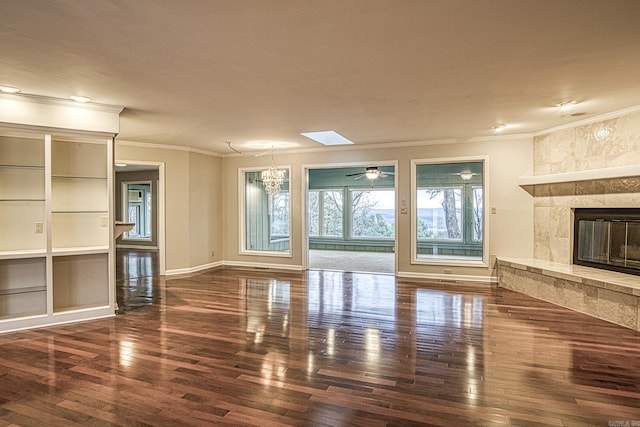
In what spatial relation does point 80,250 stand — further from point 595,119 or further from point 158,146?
point 595,119

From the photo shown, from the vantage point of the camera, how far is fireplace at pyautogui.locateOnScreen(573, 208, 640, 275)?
4734 millimetres

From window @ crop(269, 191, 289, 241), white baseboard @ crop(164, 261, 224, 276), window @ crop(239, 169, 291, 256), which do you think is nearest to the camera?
white baseboard @ crop(164, 261, 224, 276)

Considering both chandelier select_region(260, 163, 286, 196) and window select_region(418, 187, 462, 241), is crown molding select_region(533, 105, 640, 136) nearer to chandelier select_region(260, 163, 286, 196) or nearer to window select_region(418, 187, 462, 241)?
window select_region(418, 187, 462, 241)

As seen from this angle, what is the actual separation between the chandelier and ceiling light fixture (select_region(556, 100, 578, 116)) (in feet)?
17.1

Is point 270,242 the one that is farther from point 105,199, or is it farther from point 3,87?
point 3,87

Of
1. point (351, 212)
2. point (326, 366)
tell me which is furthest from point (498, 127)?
point (351, 212)

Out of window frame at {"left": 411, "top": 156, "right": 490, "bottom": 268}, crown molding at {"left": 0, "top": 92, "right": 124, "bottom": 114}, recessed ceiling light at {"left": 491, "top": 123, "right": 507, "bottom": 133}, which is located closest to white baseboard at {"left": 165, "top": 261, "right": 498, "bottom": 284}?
window frame at {"left": 411, "top": 156, "right": 490, "bottom": 268}

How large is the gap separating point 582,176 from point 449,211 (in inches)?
116

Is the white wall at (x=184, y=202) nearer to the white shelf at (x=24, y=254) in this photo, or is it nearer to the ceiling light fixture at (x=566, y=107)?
the white shelf at (x=24, y=254)

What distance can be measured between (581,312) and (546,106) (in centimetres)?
266

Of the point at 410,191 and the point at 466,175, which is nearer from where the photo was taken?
the point at 410,191

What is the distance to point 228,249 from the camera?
8547 mm

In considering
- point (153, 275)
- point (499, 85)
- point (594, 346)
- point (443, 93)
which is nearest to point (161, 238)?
point (153, 275)

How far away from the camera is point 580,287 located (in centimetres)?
475
